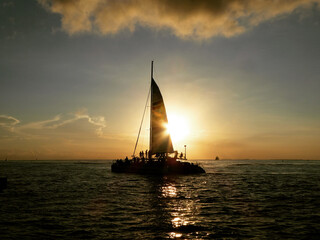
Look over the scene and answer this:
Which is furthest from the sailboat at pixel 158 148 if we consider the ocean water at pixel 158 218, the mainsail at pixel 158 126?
the ocean water at pixel 158 218

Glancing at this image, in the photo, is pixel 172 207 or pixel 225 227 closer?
pixel 225 227

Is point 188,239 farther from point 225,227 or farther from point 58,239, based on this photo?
point 58,239

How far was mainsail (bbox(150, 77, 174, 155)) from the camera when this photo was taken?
5716 centimetres

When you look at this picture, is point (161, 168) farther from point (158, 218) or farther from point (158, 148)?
point (158, 218)

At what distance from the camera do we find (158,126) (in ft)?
→ 190

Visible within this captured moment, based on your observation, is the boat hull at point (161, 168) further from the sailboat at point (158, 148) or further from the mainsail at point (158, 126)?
the mainsail at point (158, 126)

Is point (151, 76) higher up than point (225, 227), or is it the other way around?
point (151, 76)

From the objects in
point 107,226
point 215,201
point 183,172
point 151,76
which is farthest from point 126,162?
point 107,226

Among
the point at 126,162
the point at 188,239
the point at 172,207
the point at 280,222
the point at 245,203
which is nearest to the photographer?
the point at 188,239

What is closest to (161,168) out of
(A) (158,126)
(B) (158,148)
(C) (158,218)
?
(B) (158,148)

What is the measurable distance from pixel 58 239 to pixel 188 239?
23.0 ft

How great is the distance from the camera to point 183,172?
5609cm

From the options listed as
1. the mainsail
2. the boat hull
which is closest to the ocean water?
the boat hull

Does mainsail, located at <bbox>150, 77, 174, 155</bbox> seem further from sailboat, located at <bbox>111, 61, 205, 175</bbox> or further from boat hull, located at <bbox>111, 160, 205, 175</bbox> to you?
boat hull, located at <bbox>111, 160, 205, 175</bbox>
